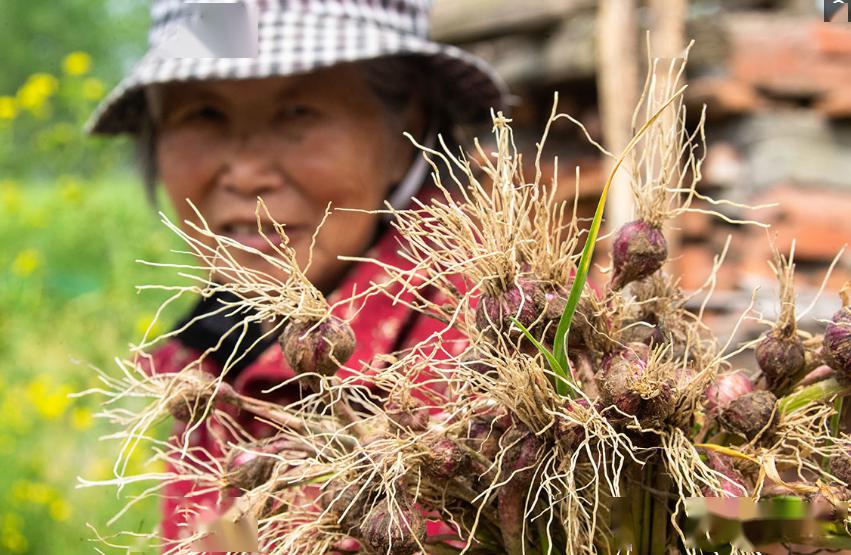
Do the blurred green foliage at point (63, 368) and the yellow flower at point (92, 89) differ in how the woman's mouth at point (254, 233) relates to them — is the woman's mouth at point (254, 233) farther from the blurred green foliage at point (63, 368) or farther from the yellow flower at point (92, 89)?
the yellow flower at point (92, 89)

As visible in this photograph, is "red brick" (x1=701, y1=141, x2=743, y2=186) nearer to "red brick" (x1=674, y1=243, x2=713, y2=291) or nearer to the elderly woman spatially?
"red brick" (x1=674, y1=243, x2=713, y2=291)

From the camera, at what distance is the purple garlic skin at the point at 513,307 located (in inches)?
23.5

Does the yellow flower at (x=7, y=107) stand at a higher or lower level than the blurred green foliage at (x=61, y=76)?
higher

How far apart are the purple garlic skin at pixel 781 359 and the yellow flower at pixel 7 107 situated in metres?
2.39

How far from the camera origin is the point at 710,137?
2.15 metres

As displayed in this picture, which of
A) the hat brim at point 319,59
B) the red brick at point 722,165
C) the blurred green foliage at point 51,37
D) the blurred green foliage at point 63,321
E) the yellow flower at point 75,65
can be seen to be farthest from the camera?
the blurred green foliage at point 51,37

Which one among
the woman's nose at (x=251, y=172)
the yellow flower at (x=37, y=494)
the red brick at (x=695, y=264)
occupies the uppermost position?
the woman's nose at (x=251, y=172)

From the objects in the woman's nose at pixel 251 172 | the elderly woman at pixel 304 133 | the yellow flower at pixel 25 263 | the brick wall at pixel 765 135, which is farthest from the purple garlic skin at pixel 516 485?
the yellow flower at pixel 25 263

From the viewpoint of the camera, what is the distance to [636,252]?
2.10 ft

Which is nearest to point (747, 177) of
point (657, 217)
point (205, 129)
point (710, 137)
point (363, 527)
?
point (710, 137)

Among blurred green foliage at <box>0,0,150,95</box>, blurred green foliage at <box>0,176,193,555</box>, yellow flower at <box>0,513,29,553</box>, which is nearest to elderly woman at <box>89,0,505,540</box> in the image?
blurred green foliage at <box>0,176,193,555</box>

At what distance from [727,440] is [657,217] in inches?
6.3

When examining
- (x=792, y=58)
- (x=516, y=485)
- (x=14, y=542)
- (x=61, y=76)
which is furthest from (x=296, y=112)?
(x=61, y=76)

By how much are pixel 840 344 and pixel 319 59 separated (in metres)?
0.84
